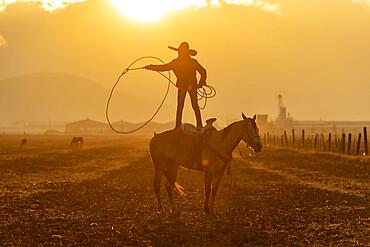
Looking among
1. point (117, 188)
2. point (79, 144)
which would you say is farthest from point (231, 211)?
point (79, 144)

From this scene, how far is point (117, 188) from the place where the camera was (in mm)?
23688

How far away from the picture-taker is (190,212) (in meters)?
16.2

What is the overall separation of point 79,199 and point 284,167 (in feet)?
61.3

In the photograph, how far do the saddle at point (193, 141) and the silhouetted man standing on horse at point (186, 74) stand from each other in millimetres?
768

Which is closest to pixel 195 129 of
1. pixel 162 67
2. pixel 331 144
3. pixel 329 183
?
pixel 162 67

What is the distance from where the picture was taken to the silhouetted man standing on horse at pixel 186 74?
16328 mm

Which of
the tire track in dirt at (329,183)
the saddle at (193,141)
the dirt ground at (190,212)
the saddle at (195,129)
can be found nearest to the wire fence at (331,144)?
the tire track in dirt at (329,183)

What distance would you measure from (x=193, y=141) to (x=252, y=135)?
1673 mm

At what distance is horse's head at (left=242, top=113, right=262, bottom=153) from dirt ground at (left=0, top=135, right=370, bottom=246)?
55.3 inches

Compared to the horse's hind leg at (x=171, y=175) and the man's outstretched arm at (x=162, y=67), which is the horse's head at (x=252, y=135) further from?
the man's outstretched arm at (x=162, y=67)

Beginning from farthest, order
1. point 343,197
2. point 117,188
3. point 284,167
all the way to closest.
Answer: point 284,167 < point 117,188 < point 343,197

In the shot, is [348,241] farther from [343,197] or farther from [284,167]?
[284,167]

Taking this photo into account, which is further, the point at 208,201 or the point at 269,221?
the point at 208,201

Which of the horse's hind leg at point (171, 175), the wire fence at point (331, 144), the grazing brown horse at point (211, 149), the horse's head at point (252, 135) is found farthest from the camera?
the wire fence at point (331, 144)
